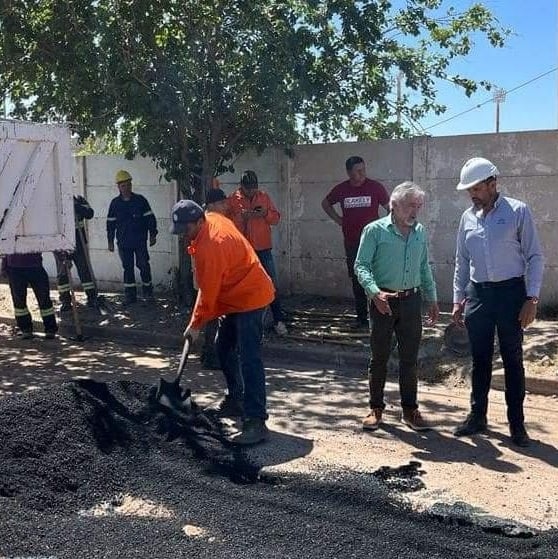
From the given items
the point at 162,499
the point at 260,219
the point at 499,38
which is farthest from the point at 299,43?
the point at 162,499

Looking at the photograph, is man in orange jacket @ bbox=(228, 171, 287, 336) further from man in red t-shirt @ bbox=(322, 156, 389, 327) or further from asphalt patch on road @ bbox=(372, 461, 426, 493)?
asphalt patch on road @ bbox=(372, 461, 426, 493)

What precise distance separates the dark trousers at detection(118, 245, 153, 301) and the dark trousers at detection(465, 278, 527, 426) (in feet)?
21.9

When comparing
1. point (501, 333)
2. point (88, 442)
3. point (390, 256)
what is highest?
point (390, 256)

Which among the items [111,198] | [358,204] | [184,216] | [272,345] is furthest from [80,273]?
[184,216]

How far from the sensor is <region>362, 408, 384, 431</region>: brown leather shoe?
5.82m

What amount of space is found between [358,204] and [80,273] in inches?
162

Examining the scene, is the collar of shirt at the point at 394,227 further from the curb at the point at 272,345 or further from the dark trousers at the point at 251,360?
the curb at the point at 272,345

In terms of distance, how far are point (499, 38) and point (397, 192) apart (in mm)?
5627

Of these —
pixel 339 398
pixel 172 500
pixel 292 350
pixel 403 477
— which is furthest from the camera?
pixel 292 350

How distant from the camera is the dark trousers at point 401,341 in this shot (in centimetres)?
566

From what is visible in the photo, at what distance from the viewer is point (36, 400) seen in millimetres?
5578

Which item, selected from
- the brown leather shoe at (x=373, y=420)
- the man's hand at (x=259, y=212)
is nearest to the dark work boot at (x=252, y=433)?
the brown leather shoe at (x=373, y=420)

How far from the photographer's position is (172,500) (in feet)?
14.5

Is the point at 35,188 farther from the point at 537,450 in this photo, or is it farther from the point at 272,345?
the point at 537,450
